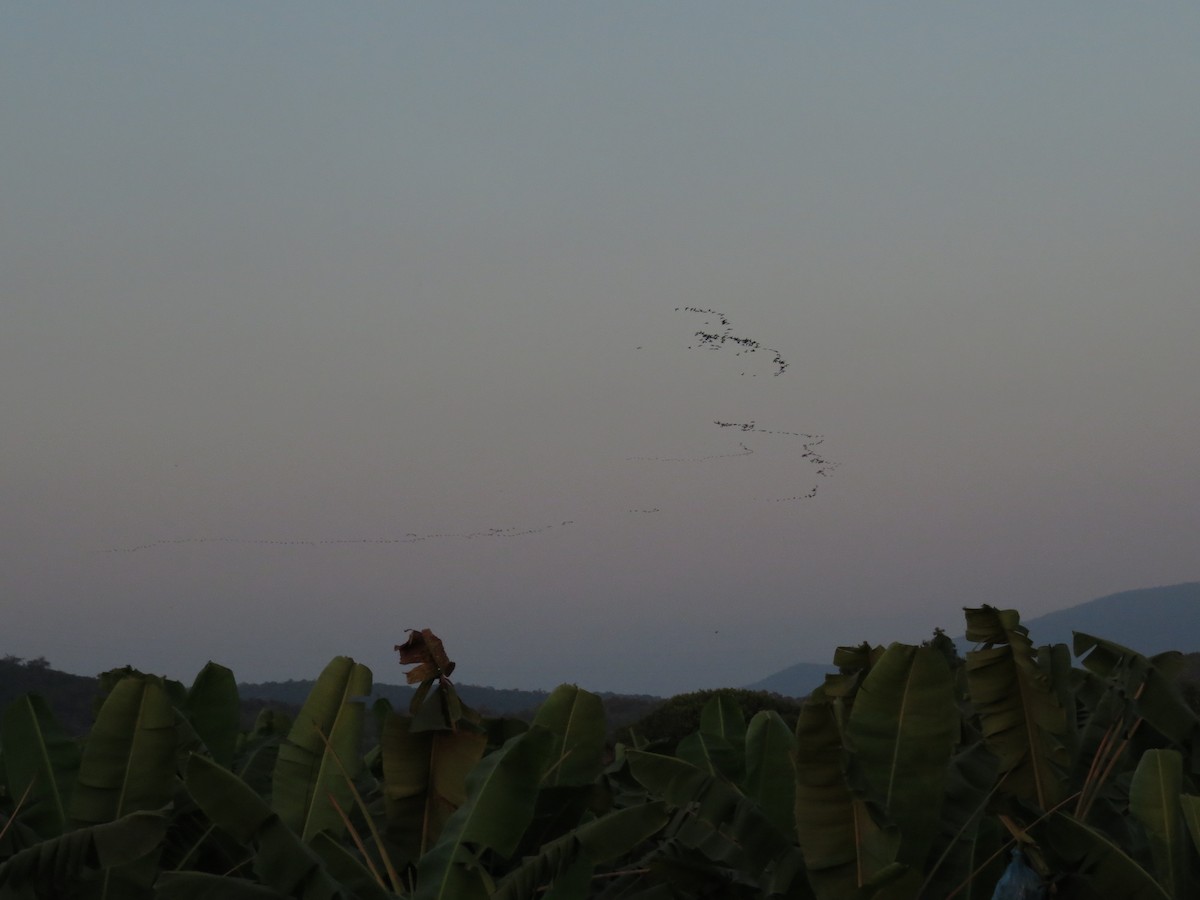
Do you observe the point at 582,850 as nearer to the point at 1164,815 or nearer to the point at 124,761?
the point at 124,761

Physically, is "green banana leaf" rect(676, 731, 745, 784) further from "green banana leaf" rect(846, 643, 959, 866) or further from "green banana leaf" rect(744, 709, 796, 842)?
"green banana leaf" rect(846, 643, 959, 866)

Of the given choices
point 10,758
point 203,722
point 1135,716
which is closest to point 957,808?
point 1135,716

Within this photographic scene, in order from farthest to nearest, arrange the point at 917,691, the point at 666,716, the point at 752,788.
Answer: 1. the point at 666,716
2. the point at 752,788
3. the point at 917,691

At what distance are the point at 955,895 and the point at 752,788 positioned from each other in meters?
1.28

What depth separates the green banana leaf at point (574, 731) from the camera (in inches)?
260

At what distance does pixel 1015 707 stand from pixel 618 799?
2.38 meters

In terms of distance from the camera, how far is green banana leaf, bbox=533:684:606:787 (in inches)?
260

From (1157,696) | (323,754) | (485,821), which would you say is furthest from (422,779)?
(1157,696)

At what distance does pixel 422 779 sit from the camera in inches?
219

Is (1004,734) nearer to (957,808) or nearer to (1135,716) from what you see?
(957,808)

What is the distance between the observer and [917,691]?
17.4ft

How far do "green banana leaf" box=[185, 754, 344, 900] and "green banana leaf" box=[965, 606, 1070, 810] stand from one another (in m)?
3.26

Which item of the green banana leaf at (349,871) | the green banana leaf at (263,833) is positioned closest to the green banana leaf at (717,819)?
the green banana leaf at (349,871)

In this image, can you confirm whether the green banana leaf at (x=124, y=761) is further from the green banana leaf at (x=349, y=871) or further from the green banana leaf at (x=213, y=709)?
the green banana leaf at (x=213, y=709)
